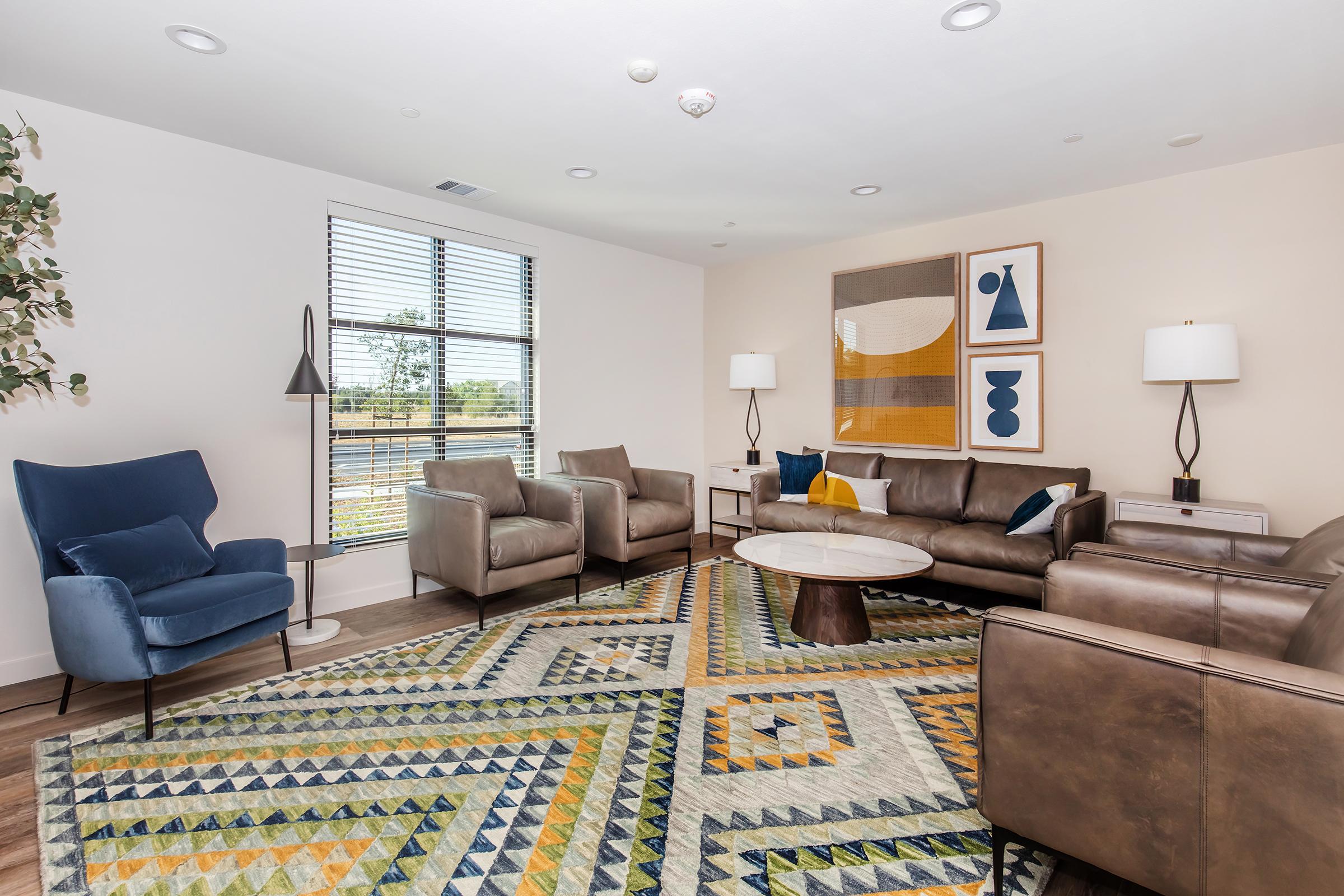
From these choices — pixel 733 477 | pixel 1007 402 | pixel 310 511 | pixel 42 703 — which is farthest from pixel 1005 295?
pixel 42 703

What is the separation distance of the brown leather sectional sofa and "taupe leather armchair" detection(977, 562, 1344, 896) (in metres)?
1.86

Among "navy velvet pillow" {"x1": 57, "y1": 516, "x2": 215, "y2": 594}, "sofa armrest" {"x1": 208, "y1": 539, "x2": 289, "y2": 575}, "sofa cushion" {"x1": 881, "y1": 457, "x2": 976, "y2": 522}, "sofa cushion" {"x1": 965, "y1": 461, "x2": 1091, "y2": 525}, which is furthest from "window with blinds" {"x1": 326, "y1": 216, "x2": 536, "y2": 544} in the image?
"sofa cushion" {"x1": 965, "y1": 461, "x2": 1091, "y2": 525}

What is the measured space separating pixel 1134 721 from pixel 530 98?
9.79 feet

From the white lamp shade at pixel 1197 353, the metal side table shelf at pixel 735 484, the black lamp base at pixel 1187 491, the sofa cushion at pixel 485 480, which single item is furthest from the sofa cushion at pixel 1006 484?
the sofa cushion at pixel 485 480

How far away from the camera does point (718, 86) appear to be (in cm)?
265

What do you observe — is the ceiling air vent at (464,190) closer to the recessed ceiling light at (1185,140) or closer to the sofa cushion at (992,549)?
the sofa cushion at (992,549)

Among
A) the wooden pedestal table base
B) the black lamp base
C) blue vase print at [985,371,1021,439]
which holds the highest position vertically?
blue vase print at [985,371,1021,439]

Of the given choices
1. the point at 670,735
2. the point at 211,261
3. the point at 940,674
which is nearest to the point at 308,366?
the point at 211,261

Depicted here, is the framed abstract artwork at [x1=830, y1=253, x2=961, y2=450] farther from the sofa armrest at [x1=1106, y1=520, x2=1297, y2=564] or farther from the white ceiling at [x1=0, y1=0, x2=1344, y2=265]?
the sofa armrest at [x1=1106, y1=520, x2=1297, y2=564]

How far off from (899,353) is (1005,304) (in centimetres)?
79

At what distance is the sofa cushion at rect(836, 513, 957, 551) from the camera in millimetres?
3795

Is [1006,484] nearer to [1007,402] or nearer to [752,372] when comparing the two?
[1007,402]

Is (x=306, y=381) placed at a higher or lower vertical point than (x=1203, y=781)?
higher

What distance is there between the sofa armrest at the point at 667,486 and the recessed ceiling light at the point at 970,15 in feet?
9.87
